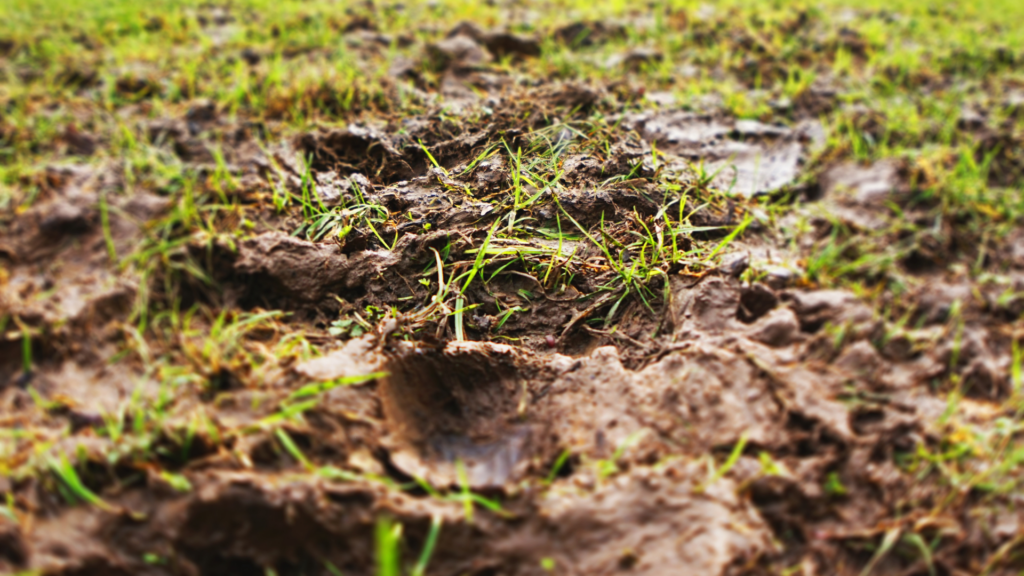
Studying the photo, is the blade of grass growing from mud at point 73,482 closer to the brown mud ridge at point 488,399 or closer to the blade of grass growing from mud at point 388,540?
the brown mud ridge at point 488,399

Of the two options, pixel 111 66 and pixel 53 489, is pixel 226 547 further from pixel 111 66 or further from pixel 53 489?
pixel 111 66

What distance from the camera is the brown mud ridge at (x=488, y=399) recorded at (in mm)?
1090

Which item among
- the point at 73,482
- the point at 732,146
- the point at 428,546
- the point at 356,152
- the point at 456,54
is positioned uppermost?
the point at 456,54

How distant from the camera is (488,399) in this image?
1.37 m

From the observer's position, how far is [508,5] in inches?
160

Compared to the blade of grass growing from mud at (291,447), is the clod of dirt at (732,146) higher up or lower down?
higher up

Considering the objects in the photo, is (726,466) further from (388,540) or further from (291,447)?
(291,447)

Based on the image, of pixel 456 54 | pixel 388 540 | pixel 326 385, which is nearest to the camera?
pixel 388 540

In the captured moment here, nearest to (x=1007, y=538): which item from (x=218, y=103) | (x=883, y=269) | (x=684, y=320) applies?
(x=684, y=320)

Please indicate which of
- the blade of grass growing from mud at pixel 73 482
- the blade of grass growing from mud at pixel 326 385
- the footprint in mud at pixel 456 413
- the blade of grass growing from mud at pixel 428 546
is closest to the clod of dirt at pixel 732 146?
the footprint in mud at pixel 456 413

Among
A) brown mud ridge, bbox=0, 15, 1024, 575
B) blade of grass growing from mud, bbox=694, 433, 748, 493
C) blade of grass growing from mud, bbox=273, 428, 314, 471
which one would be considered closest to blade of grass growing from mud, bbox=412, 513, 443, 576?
brown mud ridge, bbox=0, 15, 1024, 575

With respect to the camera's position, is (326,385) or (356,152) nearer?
(326,385)

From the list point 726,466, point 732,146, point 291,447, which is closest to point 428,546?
point 291,447

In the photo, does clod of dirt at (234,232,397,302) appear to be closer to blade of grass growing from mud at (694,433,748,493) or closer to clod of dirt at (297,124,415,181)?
clod of dirt at (297,124,415,181)
